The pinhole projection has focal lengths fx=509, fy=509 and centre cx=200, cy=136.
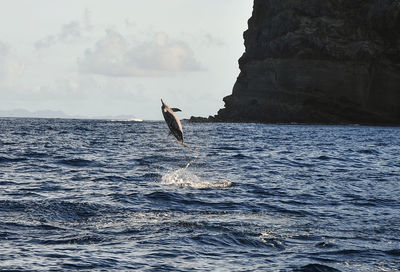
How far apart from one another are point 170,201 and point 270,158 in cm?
1696

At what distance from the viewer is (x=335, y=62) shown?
110 meters

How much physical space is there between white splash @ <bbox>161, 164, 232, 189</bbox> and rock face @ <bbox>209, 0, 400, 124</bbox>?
304ft

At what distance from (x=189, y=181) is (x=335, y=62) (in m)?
96.1

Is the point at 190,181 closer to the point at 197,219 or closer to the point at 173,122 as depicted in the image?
the point at 173,122

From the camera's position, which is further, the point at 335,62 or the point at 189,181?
the point at 335,62

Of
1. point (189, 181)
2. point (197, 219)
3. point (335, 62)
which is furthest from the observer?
point (335, 62)

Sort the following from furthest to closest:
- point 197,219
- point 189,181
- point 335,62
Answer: point 335,62, point 189,181, point 197,219

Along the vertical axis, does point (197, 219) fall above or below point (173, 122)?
below

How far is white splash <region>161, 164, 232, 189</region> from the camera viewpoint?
63.0 feet

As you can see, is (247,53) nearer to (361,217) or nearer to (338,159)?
(338,159)

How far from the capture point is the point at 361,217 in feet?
45.3

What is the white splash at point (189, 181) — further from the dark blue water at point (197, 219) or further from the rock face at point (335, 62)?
the rock face at point (335, 62)

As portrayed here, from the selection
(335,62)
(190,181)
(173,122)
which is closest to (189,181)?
(190,181)

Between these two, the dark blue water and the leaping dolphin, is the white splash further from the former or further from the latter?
the leaping dolphin
